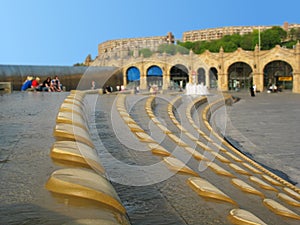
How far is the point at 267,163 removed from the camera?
7.35 metres

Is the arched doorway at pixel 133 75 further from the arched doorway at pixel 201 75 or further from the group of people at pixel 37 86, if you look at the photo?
the group of people at pixel 37 86

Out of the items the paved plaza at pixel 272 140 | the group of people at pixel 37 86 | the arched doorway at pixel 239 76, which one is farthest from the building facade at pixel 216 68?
the paved plaza at pixel 272 140

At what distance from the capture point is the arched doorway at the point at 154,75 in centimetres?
4888

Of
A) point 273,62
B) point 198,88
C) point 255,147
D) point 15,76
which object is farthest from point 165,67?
point 255,147

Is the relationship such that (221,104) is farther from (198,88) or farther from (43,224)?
(43,224)

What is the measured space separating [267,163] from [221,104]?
11.9 meters

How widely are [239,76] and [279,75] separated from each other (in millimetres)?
4873

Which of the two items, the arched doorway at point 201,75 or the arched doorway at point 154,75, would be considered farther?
the arched doorway at point 154,75

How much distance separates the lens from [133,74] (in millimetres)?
50031

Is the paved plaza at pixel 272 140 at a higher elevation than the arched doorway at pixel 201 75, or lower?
lower

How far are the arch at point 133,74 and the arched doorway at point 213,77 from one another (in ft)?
31.0

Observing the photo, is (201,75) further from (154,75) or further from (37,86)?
(37,86)

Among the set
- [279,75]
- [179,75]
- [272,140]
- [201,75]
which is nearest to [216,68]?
[201,75]

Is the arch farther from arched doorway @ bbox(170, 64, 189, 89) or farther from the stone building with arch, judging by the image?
arched doorway @ bbox(170, 64, 189, 89)
